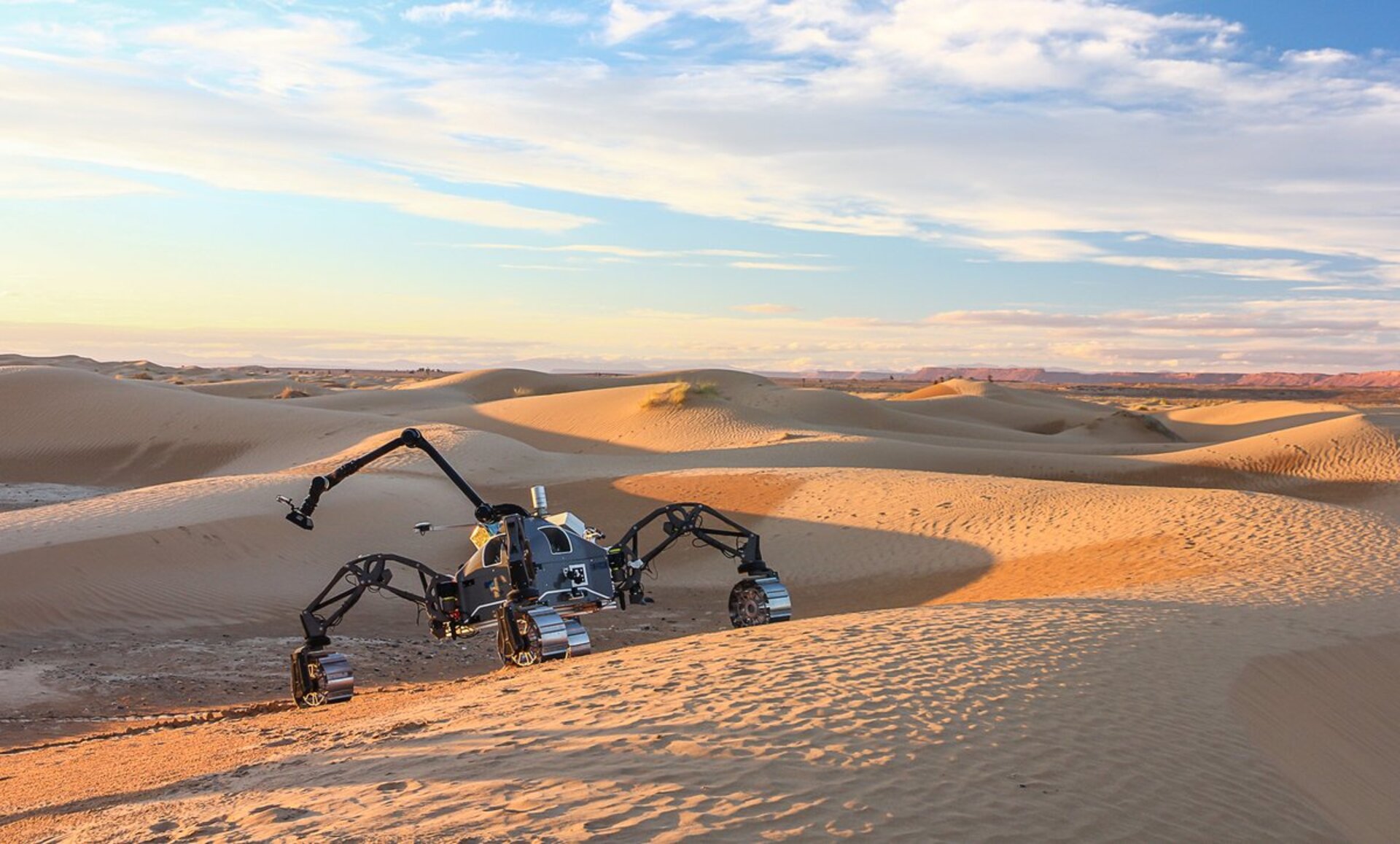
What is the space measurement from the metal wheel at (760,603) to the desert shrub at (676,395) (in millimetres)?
31564

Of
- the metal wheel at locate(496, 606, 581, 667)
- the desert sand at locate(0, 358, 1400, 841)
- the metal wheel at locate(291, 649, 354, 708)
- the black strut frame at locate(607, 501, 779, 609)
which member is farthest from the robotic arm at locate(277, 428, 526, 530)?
the desert sand at locate(0, 358, 1400, 841)

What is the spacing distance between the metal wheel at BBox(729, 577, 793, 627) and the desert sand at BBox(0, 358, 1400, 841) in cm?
167

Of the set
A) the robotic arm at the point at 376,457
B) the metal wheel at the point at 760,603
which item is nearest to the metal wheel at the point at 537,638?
the robotic arm at the point at 376,457

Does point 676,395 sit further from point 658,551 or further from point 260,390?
point 260,390

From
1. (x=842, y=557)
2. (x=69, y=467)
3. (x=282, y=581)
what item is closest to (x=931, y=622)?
(x=842, y=557)

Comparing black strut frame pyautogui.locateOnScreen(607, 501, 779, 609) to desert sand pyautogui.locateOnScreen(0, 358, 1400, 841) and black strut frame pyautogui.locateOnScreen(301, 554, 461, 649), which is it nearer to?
desert sand pyautogui.locateOnScreen(0, 358, 1400, 841)

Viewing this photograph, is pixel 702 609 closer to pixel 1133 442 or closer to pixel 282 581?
pixel 282 581

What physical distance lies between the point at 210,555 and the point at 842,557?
11.5 m

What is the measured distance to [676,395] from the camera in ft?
150

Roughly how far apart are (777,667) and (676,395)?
120 ft

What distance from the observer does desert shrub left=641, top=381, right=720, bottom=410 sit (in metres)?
45.5

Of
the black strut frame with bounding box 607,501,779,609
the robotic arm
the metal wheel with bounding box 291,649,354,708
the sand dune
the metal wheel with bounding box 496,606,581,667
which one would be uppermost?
the sand dune

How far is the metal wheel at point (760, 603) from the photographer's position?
1335 cm

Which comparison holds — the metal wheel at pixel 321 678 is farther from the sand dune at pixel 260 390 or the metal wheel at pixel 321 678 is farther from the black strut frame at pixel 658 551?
the sand dune at pixel 260 390
